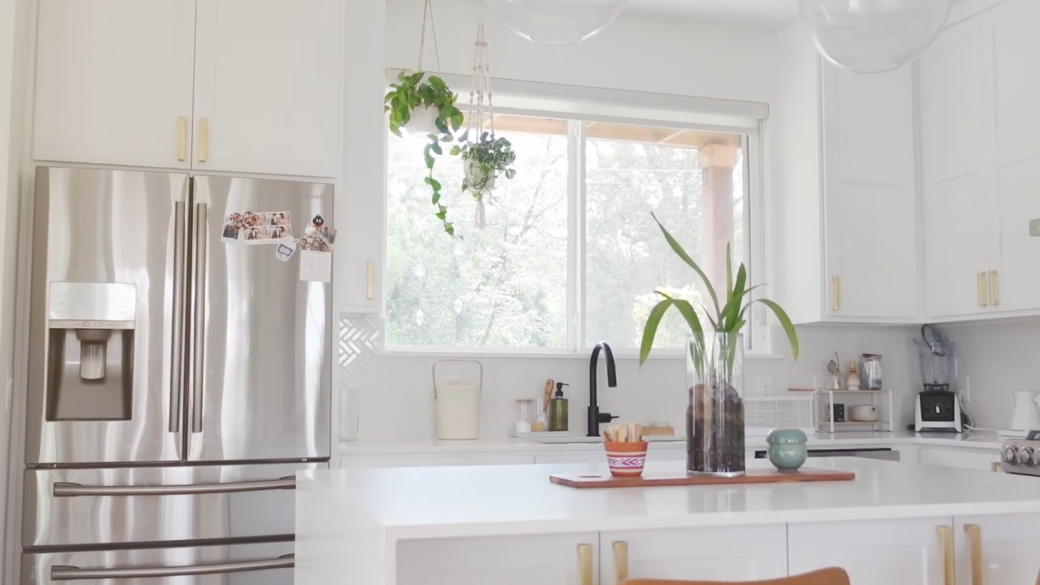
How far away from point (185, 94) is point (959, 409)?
3575mm

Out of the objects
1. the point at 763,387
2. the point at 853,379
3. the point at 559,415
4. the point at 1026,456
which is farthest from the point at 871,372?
the point at 559,415

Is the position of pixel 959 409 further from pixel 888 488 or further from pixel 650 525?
pixel 650 525

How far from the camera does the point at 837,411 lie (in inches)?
175

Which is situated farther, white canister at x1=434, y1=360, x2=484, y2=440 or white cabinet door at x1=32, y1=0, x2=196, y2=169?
white canister at x1=434, y1=360, x2=484, y2=440

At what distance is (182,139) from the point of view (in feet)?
10.4

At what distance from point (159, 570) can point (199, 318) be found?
778 millimetres

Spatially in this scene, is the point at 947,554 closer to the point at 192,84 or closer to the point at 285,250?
the point at 285,250

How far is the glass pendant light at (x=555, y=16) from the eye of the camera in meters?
1.79

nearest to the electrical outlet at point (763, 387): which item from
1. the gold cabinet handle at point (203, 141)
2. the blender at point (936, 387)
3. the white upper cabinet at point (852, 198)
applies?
the white upper cabinet at point (852, 198)

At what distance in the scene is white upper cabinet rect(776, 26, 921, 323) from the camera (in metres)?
4.28

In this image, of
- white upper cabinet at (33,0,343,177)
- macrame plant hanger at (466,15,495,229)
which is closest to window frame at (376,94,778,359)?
macrame plant hanger at (466,15,495,229)

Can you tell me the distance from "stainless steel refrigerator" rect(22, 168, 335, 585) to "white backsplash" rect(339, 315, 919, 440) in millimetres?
743

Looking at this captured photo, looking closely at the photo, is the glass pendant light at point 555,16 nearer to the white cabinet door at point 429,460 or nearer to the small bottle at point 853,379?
the white cabinet door at point 429,460

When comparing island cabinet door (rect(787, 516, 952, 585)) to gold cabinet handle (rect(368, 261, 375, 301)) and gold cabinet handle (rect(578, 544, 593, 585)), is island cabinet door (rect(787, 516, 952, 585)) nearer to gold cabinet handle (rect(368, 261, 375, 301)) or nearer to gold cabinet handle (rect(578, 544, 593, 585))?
gold cabinet handle (rect(578, 544, 593, 585))
